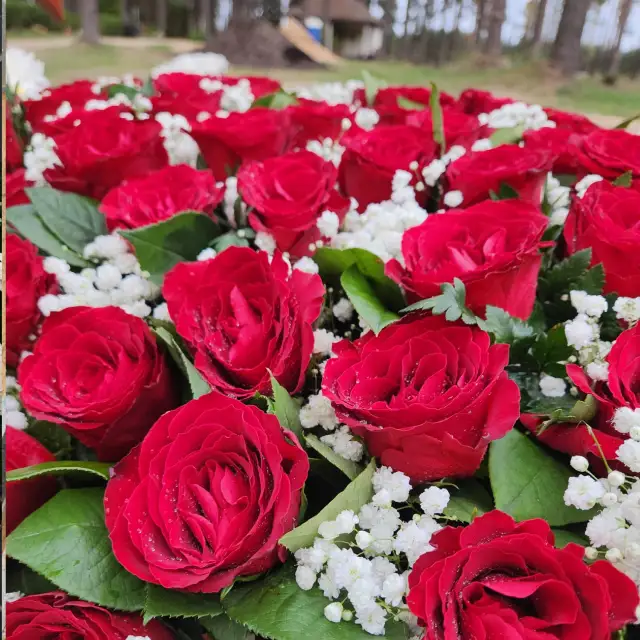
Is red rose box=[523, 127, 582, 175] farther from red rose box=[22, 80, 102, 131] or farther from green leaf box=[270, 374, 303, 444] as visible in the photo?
red rose box=[22, 80, 102, 131]

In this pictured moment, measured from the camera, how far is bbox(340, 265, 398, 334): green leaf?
569 millimetres

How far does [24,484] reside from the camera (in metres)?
0.59

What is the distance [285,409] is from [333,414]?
0.04m

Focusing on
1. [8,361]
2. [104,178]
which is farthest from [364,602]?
[104,178]

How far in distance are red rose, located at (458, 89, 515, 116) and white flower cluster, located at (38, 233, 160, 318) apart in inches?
35.3

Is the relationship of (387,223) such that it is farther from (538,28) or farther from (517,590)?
(538,28)

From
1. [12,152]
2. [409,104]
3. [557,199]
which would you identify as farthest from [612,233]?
[12,152]

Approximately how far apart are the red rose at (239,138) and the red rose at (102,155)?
0.29 feet

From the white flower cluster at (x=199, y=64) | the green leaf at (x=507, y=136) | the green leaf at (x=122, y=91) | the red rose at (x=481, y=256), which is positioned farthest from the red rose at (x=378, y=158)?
the white flower cluster at (x=199, y=64)

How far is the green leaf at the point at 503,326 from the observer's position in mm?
559

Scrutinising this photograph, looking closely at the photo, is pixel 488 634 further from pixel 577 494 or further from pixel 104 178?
pixel 104 178

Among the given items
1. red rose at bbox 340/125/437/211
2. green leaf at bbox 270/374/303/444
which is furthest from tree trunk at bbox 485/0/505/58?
green leaf at bbox 270/374/303/444

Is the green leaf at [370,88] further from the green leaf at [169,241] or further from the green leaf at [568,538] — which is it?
the green leaf at [568,538]

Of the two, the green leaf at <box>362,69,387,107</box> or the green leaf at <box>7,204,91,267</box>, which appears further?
the green leaf at <box>362,69,387,107</box>
